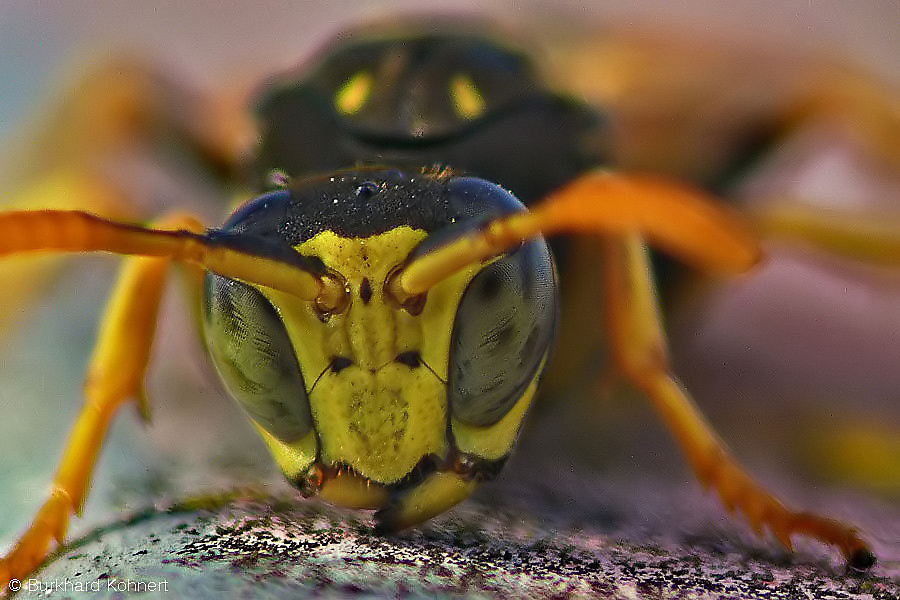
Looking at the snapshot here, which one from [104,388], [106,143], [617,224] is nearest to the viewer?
[617,224]

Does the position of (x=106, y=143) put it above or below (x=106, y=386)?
above

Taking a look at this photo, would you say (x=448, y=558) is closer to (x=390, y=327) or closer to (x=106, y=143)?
(x=390, y=327)

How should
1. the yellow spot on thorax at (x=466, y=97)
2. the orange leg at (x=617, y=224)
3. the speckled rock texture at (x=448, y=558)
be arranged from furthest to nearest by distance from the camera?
the yellow spot on thorax at (x=466, y=97)
the speckled rock texture at (x=448, y=558)
the orange leg at (x=617, y=224)

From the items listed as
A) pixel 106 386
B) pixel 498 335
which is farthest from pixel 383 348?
pixel 106 386

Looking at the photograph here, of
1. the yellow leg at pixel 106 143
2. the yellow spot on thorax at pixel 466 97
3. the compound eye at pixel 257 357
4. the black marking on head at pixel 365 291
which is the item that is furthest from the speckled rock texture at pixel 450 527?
the yellow spot on thorax at pixel 466 97

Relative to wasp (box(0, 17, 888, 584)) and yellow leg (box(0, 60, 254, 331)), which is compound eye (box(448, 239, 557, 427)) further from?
yellow leg (box(0, 60, 254, 331))

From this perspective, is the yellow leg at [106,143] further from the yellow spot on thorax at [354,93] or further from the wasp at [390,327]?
the wasp at [390,327]

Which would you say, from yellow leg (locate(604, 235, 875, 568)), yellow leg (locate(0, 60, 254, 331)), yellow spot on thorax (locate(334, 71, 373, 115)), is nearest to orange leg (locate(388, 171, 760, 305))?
yellow leg (locate(604, 235, 875, 568))
